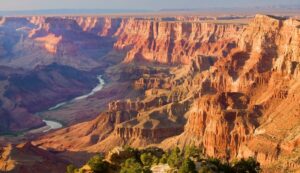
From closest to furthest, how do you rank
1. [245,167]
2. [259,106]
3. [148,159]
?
[148,159]
[245,167]
[259,106]

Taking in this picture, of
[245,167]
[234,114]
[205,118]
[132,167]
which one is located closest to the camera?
[132,167]

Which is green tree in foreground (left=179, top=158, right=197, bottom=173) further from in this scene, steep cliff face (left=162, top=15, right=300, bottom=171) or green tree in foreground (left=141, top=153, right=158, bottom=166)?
steep cliff face (left=162, top=15, right=300, bottom=171)

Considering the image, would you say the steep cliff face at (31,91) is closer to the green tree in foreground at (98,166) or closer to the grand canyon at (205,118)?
the grand canyon at (205,118)

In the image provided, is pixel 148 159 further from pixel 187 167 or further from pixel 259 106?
pixel 259 106

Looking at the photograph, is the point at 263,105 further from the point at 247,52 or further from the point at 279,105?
the point at 247,52

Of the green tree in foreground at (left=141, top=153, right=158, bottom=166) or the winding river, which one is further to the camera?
the winding river

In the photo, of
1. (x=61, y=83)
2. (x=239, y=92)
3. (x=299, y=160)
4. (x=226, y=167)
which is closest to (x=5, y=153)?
(x=239, y=92)

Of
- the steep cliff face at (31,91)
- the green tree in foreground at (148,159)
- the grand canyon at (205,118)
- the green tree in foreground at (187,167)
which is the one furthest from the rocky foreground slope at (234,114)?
the steep cliff face at (31,91)

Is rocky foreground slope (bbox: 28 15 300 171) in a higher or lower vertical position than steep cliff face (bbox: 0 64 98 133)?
higher

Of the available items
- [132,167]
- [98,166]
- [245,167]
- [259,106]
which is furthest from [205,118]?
[132,167]

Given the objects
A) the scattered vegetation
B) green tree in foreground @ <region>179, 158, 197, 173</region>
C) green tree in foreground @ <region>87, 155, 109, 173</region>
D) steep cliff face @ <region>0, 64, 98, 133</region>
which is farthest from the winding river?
green tree in foreground @ <region>179, 158, 197, 173</region>
